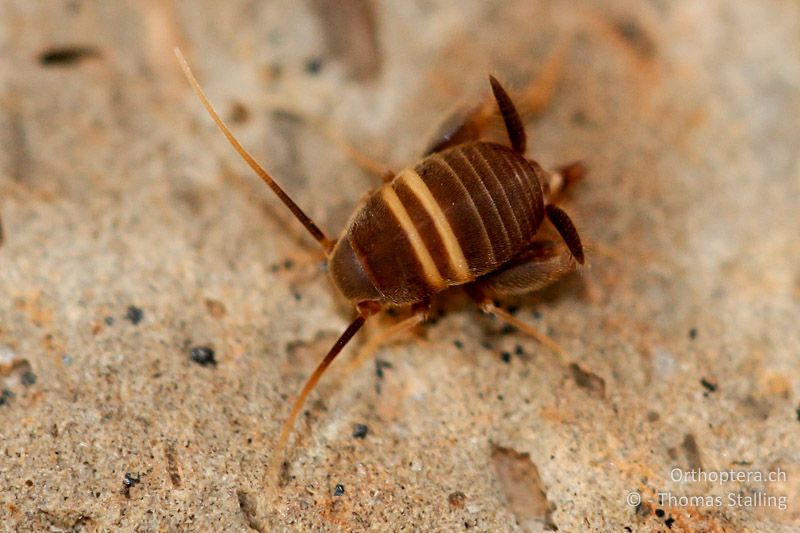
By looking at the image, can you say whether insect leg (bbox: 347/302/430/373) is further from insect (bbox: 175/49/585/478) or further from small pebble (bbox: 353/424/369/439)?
small pebble (bbox: 353/424/369/439)

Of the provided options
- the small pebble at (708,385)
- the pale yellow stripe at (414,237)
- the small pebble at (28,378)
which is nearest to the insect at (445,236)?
the pale yellow stripe at (414,237)

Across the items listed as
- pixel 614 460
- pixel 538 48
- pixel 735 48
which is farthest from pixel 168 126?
pixel 735 48

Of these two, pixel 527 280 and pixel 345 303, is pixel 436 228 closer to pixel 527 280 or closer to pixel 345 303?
pixel 527 280

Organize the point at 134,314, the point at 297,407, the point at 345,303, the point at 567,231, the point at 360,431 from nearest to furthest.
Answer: the point at 297,407 → the point at 360,431 → the point at 134,314 → the point at 567,231 → the point at 345,303

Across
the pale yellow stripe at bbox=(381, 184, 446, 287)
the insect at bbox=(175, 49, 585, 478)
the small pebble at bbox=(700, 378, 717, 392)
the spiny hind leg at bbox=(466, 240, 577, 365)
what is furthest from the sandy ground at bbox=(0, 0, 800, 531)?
the pale yellow stripe at bbox=(381, 184, 446, 287)

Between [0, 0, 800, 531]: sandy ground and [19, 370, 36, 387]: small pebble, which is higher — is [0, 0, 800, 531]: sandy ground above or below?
above

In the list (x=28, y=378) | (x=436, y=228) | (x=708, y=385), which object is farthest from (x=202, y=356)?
(x=708, y=385)

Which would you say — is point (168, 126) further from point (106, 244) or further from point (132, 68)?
point (106, 244)
